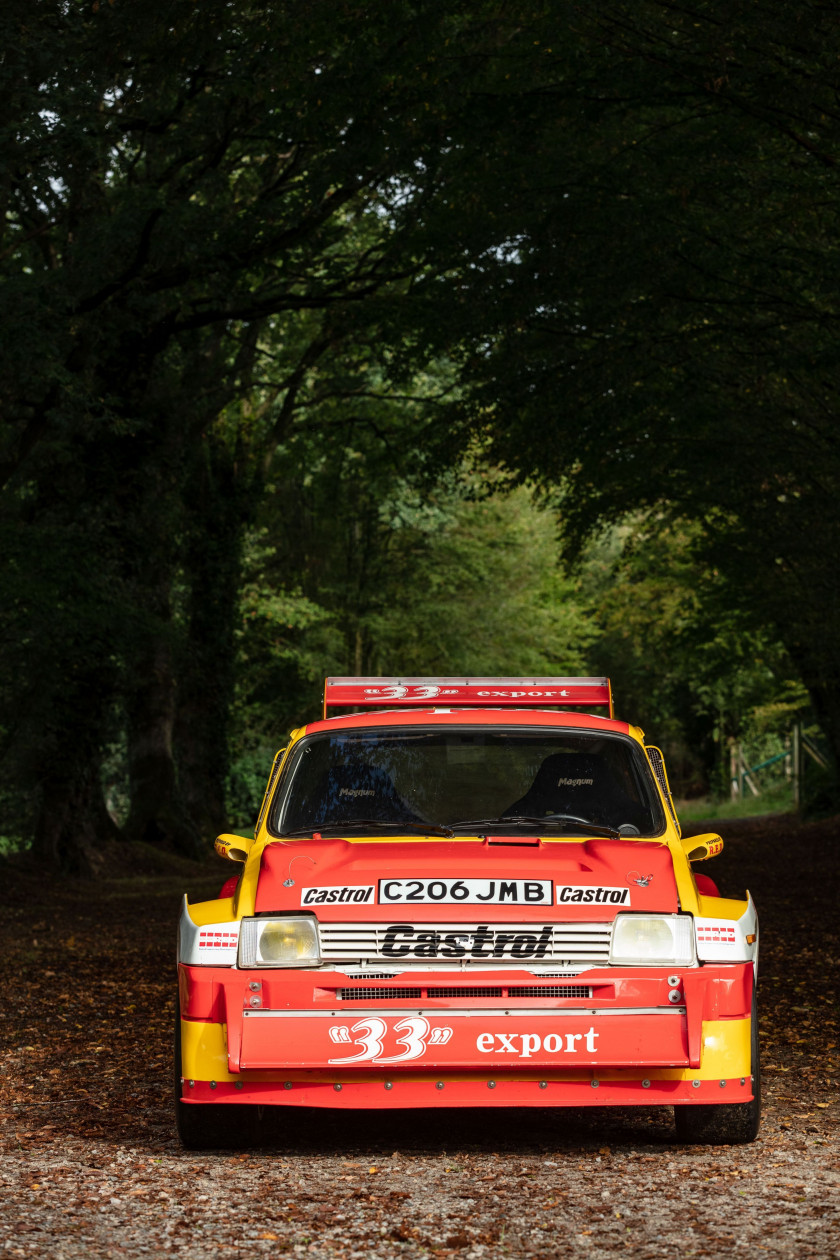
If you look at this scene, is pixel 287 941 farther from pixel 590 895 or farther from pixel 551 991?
pixel 590 895

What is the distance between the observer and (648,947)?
19.9 feet

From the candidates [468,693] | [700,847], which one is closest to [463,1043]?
[700,847]

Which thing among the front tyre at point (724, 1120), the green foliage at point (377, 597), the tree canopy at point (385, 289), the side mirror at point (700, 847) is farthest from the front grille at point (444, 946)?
the green foliage at point (377, 597)

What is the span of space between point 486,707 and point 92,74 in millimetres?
10055

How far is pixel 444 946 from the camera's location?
19.7 ft

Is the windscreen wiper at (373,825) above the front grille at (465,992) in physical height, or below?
above

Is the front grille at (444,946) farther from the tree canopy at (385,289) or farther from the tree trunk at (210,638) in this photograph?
the tree trunk at (210,638)

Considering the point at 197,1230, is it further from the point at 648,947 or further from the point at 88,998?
the point at 88,998

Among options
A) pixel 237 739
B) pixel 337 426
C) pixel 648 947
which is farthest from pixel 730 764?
pixel 648 947

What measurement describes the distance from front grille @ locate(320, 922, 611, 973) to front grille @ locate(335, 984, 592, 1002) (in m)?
0.08

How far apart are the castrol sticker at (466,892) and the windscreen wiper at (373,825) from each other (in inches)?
18.6

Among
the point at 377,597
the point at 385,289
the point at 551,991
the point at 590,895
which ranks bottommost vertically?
the point at 551,991

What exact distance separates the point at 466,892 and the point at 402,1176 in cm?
104

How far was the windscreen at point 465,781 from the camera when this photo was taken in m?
7.04
